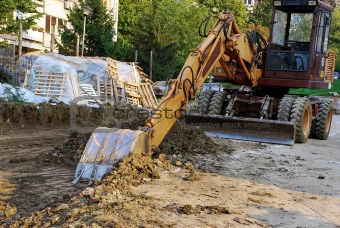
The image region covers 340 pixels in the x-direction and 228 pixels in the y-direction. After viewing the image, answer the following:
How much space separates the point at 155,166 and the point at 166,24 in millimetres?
29182

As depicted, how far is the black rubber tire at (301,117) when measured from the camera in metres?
→ 13.4

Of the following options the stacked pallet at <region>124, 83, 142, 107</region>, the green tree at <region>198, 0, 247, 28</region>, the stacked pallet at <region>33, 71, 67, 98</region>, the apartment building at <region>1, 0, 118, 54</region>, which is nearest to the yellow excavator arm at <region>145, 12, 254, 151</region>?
A: the stacked pallet at <region>33, 71, 67, 98</region>

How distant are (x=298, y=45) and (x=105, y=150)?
7.85m

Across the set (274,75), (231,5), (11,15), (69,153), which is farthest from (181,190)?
(231,5)

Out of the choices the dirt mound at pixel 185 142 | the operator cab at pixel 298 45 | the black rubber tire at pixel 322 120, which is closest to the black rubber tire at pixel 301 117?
the operator cab at pixel 298 45

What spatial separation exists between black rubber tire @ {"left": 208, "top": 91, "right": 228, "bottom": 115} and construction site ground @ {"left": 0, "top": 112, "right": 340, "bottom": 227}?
2298mm

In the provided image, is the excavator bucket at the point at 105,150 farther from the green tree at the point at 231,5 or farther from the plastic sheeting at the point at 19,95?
the green tree at the point at 231,5

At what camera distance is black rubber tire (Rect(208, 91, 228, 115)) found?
47.2ft

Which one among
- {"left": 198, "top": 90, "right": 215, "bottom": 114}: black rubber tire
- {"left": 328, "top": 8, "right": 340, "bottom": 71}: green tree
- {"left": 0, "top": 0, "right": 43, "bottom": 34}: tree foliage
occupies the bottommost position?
{"left": 198, "top": 90, "right": 215, "bottom": 114}: black rubber tire

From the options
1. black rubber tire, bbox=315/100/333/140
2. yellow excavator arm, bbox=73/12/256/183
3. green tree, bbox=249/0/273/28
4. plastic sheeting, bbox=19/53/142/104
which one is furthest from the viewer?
green tree, bbox=249/0/273/28

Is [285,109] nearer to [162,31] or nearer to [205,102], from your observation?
[205,102]

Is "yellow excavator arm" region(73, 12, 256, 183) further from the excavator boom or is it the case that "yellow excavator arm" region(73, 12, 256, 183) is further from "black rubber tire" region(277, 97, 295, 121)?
"black rubber tire" region(277, 97, 295, 121)

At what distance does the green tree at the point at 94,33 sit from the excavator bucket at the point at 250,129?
53.7 feet

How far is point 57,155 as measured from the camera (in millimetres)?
9781
